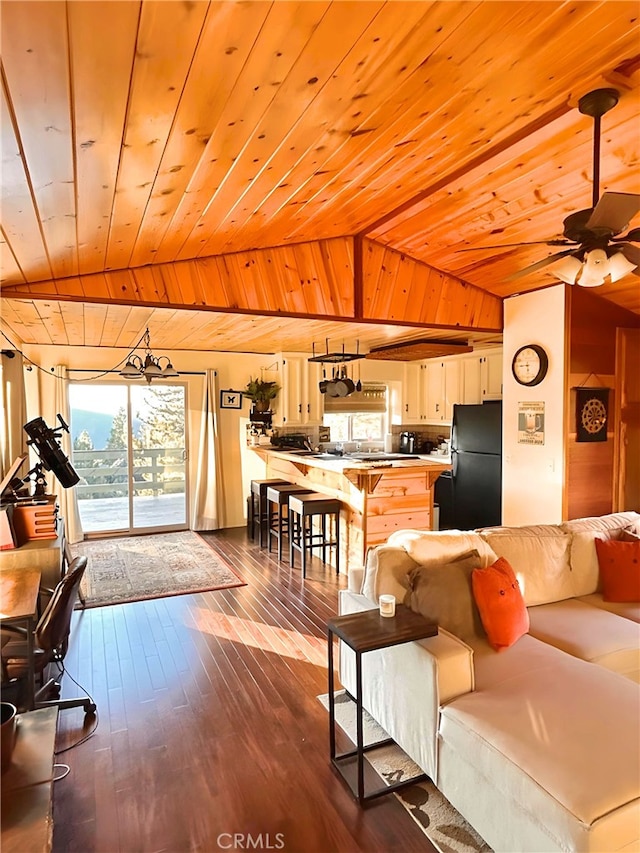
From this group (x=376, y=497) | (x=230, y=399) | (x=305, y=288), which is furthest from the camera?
(x=230, y=399)

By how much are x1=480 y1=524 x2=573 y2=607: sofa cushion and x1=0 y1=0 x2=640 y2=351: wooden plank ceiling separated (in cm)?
199

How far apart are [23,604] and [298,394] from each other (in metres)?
4.83

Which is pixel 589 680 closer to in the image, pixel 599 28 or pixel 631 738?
pixel 631 738

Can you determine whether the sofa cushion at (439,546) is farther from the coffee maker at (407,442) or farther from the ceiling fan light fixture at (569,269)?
the coffee maker at (407,442)

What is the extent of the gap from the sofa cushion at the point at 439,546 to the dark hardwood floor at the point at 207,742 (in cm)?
100

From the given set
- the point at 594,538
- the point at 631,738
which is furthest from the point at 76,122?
the point at 594,538

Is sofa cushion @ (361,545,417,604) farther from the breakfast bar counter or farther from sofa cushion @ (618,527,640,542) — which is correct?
the breakfast bar counter

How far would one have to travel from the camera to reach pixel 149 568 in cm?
521

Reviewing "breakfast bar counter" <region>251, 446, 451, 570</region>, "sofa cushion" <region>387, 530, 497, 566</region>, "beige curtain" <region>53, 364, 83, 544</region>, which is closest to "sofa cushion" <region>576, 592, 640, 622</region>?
"sofa cushion" <region>387, 530, 497, 566</region>

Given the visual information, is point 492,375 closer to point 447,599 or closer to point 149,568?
point 447,599

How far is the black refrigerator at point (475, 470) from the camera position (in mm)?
5535

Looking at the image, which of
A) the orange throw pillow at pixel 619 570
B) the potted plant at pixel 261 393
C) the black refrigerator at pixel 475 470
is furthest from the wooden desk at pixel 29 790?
the potted plant at pixel 261 393

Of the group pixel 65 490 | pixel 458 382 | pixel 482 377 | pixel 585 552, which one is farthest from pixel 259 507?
pixel 585 552

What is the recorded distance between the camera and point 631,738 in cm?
174
